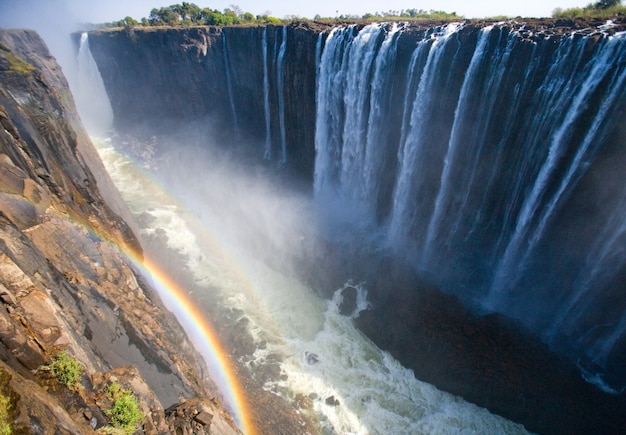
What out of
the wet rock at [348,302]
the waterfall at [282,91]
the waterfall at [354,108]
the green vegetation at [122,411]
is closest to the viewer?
the green vegetation at [122,411]

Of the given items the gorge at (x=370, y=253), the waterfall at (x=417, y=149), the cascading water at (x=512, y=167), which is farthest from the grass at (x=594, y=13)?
the waterfall at (x=417, y=149)

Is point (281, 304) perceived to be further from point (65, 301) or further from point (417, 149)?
point (65, 301)

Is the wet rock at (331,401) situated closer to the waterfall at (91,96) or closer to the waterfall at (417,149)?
the waterfall at (417,149)

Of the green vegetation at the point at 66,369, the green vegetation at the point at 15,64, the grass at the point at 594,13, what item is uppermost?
the grass at the point at 594,13

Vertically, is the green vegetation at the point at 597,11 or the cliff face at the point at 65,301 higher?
the green vegetation at the point at 597,11

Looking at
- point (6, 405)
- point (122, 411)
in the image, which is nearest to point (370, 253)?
point (122, 411)

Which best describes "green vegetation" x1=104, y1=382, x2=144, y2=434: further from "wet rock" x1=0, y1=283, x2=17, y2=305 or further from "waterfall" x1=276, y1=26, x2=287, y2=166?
"waterfall" x1=276, y1=26, x2=287, y2=166
